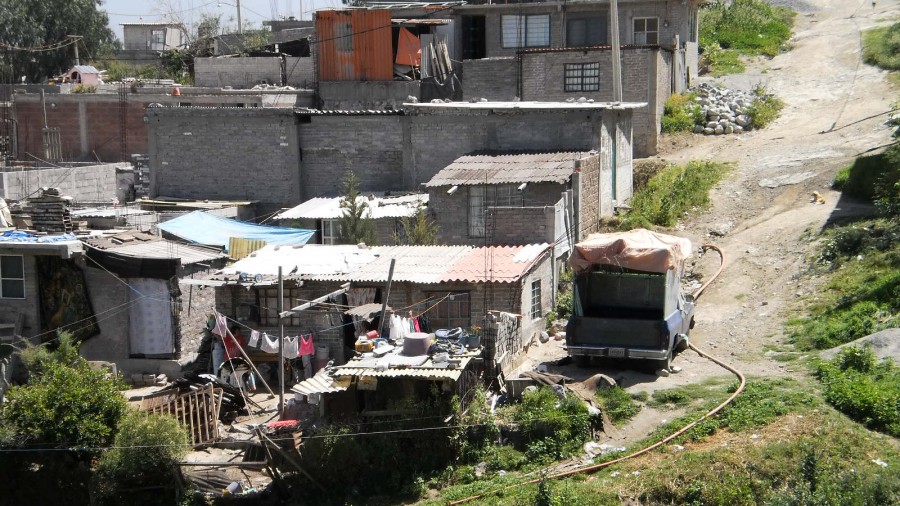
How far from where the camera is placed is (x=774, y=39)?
43.3 m

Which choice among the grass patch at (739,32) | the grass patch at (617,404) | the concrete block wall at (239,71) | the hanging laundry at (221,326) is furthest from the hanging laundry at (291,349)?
the grass patch at (739,32)

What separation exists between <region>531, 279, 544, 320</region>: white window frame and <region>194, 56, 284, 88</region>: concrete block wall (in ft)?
62.3

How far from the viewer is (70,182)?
101 feet

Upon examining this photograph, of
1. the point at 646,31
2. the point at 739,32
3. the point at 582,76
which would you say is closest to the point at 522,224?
the point at 582,76

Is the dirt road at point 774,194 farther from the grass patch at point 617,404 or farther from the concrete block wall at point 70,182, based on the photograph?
the concrete block wall at point 70,182

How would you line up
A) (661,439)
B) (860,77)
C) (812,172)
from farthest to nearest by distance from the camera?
(860,77) < (812,172) < (661,439)

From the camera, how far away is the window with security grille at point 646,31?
122 feet

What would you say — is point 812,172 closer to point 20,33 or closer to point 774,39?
point 774,39

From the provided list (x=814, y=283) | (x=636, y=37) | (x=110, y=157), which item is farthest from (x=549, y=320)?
(x=110, y=157)

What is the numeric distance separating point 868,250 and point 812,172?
6794mm

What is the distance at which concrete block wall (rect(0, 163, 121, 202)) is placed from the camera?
1158 inches

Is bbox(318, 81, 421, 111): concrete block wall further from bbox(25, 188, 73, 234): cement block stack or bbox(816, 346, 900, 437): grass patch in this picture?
bbox(816, 346, 900, 437): grass patch

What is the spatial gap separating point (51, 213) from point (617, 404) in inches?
473

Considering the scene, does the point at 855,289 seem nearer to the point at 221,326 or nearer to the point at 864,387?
the point at 864,387
